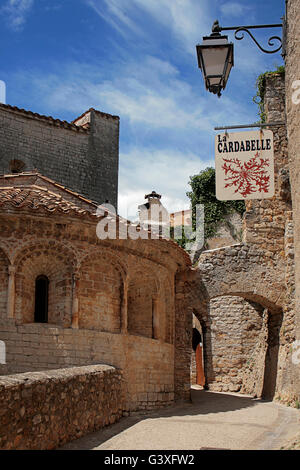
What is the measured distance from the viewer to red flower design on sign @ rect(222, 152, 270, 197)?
9.48 metres

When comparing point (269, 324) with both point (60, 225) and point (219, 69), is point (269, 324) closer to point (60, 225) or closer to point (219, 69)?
point (60, 225)

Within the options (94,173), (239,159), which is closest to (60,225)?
(239,159)

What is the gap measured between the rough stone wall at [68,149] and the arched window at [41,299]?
324 inches

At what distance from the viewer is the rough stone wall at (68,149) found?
66.8 feet

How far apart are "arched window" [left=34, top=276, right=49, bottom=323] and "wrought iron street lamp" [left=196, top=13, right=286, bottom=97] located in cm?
638

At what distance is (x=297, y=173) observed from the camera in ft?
27.3

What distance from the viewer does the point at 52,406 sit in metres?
8.07

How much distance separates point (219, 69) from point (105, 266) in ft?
20.5

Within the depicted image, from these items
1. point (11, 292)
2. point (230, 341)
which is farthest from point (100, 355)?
point (230, 341)

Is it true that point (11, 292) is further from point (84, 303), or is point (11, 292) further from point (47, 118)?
point (47, 118)

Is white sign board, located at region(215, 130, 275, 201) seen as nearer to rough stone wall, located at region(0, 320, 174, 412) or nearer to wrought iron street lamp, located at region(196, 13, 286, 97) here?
wrought iron street lamp, located at region(196, 13, 286, 97)

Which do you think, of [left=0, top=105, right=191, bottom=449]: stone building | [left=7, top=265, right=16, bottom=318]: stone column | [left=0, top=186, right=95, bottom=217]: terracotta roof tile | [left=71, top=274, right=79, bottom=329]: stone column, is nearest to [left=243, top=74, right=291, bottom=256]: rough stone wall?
[left=0, top=105, right=191, bottom=449]: stone building

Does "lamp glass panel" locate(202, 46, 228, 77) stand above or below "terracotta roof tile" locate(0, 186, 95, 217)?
above

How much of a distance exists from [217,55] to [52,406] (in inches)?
205
